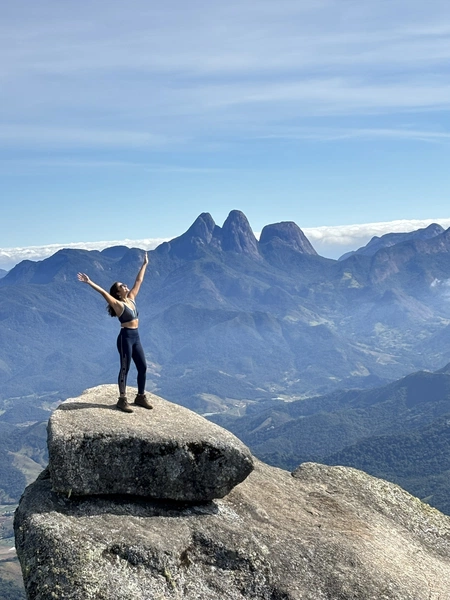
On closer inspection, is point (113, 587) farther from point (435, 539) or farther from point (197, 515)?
point (435, 539)

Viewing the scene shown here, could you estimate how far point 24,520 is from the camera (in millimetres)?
21500

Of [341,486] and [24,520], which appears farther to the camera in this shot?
[341,486]

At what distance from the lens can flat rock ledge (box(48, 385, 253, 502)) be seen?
2214cm

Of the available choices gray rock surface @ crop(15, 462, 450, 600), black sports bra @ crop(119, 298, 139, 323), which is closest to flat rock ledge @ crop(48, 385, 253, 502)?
gray rock surface @ crop(15, 462, 450, 600)

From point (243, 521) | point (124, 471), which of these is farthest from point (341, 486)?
point (124, 471)

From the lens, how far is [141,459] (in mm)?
22547

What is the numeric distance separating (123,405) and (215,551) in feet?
24.0

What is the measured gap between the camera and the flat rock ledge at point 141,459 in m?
22.1

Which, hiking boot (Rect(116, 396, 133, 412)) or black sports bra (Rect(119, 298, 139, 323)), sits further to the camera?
black sports bra (Rect(119, 298, 139, 323))

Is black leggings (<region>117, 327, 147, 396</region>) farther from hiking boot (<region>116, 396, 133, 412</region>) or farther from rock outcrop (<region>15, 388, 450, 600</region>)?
rock outcrop (<region>15, 388, 450, 600</region>)

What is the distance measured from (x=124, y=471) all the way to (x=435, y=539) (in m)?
14.5

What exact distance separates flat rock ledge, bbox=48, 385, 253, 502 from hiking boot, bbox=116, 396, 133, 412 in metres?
1.62

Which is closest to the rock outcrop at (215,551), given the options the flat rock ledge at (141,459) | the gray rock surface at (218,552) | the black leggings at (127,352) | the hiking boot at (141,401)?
the gray rock surface at (218,552)

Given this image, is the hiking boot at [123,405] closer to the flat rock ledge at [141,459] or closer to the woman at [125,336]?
the woman at [125,336]
